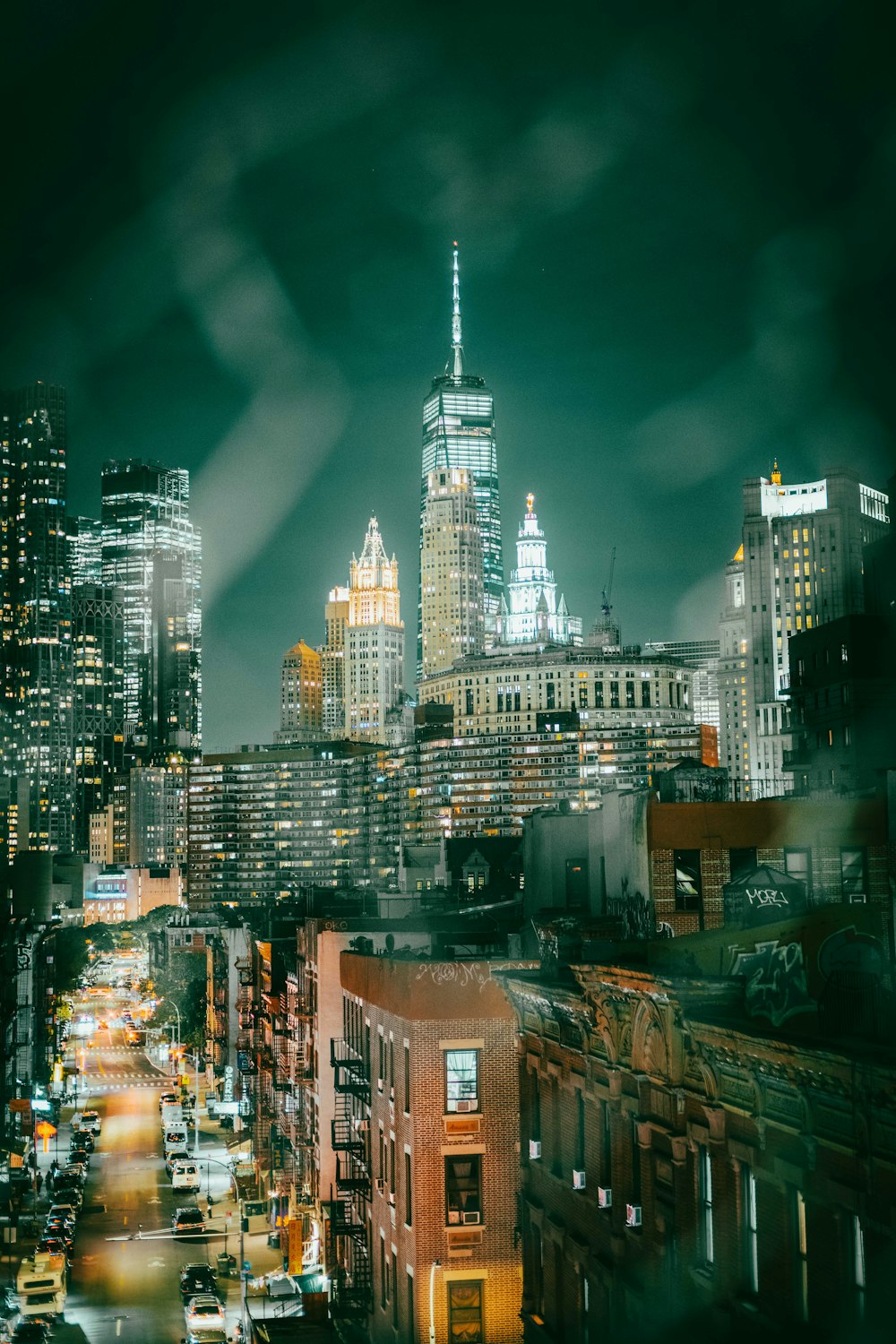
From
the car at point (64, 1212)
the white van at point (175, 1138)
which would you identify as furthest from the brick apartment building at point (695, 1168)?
the white van at point (175, 1138)

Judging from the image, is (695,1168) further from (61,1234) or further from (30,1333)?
(61,1234)

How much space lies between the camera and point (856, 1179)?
1062 centimetres

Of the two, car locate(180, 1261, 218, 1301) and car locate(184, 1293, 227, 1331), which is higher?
car locate(184, 1293, 227, 1331)

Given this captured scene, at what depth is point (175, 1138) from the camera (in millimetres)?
54969

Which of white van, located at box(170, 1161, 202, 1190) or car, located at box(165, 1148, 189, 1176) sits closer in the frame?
white van, located at box(170, 1161, 202, 1190)

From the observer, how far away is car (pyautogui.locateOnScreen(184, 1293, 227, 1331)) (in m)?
29.8

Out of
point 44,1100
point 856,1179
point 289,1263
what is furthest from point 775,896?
point 44,1100

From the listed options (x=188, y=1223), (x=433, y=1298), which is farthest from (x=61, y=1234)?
(x=433, y=1298)

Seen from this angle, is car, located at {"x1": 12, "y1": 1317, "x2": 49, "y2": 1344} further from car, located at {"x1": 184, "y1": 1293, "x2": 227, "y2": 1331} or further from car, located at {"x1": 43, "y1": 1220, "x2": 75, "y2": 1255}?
car, located at {"x1": 43, "y1": 1220, "x2": 75, "y2": 1255}

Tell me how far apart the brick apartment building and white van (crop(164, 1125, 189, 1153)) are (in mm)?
35771

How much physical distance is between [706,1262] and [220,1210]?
35110 millimetres

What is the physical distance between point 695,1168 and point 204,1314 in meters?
19.3

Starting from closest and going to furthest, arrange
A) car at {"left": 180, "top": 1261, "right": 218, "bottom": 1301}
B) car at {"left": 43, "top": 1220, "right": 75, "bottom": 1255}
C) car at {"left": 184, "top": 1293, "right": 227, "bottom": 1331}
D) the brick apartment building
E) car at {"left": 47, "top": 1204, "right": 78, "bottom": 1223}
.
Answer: the brick apartment building, car at {"left": 184, "top": 1293, "right": 227, "bottom": 1331}, car at {"left": 180, "top": 1261, "right": 218, "bottom": 1301}, car at {"left": 43, "top": 1220, "right": 75, "bottom": 1255}, car at {"left": 47, "top": 1204, "right": 78, "bottom": 1223}


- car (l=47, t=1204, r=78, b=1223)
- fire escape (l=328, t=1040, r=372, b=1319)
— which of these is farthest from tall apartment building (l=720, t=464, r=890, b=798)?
car (l=47, t=1204, r=78, b=1223)
